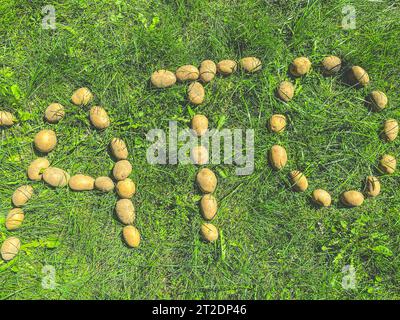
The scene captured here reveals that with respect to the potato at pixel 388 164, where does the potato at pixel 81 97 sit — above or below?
above

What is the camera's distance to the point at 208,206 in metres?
2.91

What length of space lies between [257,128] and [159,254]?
126cm

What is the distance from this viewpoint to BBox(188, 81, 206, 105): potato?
2941 millimetres

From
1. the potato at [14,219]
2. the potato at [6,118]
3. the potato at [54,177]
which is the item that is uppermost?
the potato at [6,118]

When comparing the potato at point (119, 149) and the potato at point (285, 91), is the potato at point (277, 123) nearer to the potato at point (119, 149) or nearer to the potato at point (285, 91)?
the potato at point (285, 91)

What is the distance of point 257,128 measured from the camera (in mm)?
3029

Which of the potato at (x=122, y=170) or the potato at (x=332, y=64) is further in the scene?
the potato at (x=332, y=64)

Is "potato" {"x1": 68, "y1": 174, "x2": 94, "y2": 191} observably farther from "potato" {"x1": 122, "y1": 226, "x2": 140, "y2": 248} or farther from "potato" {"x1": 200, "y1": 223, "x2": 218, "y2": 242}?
"potato" {"x1": 200, "y1": 223, "x2": 218, "y2": 242}

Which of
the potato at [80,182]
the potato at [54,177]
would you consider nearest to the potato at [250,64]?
the potato at [80,182]

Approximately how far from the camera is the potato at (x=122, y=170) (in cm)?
291

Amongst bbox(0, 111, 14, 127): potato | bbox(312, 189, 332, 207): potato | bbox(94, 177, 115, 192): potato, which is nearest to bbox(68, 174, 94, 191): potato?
bbox(94, 177, 115, 192): potato

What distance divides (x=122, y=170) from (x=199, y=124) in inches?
27.0

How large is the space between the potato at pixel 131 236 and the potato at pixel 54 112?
3.34 feet

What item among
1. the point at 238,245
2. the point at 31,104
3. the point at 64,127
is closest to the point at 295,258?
the point at 238,245
